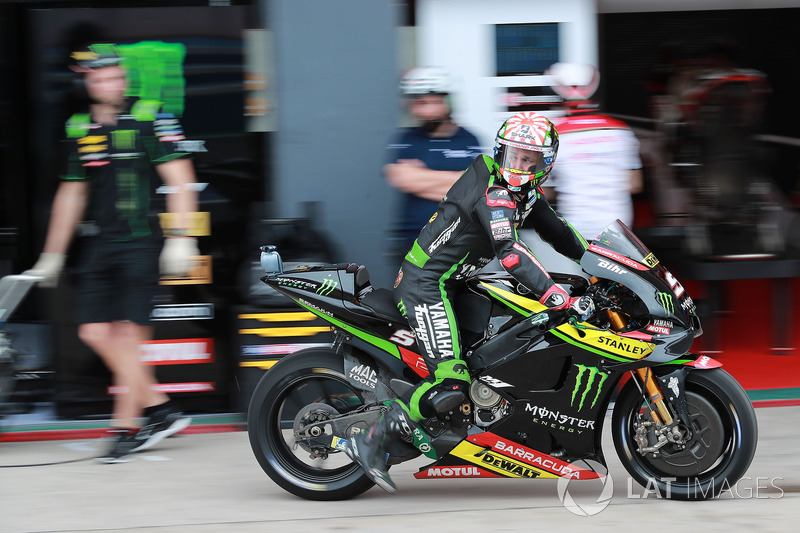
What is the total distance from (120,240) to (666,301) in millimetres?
2949

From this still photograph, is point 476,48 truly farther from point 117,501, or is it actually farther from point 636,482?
point 117,501

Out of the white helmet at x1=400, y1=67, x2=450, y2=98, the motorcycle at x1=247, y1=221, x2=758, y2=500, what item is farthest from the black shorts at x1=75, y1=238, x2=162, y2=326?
the white helmet at x1=400, y1=67, x2=450, y2=98

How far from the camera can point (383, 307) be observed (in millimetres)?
4926

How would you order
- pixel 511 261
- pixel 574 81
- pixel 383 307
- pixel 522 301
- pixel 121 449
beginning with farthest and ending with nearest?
1. pixel 574 81
2. pixel 121 449
3. pixel 383 307
4. pixel 522 301
5. pixel 511 261

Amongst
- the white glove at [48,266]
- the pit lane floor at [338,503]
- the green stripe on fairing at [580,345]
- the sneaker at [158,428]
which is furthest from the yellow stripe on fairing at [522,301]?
the white glove at [48,266]

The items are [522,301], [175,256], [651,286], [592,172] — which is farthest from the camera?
[592,172]

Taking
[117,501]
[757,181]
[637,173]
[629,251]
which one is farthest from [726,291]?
[117,501]

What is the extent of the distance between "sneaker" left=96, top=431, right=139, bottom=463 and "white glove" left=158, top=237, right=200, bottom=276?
0.91 metres

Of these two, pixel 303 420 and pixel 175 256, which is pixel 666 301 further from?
pixel 175 256

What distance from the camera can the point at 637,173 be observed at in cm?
683

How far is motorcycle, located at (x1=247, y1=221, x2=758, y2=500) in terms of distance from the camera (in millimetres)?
4715

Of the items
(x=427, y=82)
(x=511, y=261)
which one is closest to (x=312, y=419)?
(x=511, y=261)

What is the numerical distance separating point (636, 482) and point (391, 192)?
9.20 feet

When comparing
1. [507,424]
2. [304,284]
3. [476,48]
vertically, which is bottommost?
[507,424]
